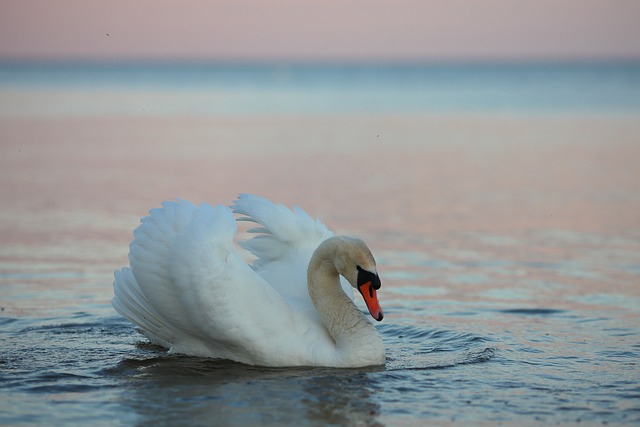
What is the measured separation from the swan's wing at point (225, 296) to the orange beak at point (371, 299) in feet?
1.78

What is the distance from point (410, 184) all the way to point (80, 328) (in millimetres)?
8767

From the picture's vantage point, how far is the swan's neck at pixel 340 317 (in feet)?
23.8

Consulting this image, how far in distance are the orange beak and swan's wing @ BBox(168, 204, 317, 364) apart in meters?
0.54

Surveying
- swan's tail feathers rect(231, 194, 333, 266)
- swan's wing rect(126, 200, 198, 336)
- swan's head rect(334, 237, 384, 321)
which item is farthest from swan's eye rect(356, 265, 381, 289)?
swan's wing rect(126, 200, 198, 336)

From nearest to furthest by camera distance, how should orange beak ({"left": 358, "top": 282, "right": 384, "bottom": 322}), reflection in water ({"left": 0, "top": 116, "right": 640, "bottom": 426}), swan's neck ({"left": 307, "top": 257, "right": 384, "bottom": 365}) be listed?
reflection in water ({"left": 0, "top": 116, "right": 640, "bottom": 426}) → orange beak ({"left": 358, "top": 282, "right": 384, "bottom": 322}) → swan's neck ({"left": 307, "top": 257, "right": 384, "bottom": 365})

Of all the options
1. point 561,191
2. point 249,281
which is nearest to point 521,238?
point 561,191

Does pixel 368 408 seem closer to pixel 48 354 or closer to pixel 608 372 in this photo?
pixel 608 372

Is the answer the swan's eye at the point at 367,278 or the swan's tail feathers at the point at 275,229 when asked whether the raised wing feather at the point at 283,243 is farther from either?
the swan's eye at the point at 367,278

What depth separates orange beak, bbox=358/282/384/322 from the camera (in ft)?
23.0

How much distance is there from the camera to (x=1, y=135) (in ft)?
76.7

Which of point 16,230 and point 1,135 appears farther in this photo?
point 1,135

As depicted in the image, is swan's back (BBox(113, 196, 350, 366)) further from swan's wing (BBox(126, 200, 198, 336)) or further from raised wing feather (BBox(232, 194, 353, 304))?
raised wing feather (BBox(232, 194, 353, 304))

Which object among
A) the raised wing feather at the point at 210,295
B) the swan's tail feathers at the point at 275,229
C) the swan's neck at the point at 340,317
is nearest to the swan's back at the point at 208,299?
the raised wing feather at the point at 210,295

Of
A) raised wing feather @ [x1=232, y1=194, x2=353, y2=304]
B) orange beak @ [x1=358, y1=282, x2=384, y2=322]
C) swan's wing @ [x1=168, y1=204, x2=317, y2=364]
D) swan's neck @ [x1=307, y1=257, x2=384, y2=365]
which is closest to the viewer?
swan's wing @ [x1=168, y1=204, x2=317, y2=364]
